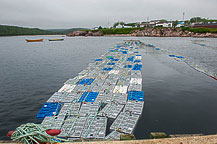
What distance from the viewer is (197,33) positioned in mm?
146625

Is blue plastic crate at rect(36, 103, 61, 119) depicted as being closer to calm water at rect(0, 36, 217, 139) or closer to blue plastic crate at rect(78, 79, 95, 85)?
calm water at rect(0, 36, 217, 139)

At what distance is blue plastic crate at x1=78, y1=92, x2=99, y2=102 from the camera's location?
1620cm

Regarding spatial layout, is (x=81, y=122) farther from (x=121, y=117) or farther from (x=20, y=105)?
(x=20, y=105)

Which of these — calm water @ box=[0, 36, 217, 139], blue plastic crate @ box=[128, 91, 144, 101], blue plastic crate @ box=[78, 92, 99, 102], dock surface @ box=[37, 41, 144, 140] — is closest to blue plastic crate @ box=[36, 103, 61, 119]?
dock surface @ box=[37, 41, 144, 140]

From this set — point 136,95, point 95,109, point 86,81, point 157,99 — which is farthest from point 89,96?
point 157,99

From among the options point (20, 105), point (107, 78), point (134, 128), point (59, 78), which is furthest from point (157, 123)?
point (59, 78)

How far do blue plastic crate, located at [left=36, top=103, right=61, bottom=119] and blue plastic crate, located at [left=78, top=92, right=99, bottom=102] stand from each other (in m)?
2.59

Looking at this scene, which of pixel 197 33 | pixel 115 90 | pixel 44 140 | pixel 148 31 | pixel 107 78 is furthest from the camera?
pixel 148 31

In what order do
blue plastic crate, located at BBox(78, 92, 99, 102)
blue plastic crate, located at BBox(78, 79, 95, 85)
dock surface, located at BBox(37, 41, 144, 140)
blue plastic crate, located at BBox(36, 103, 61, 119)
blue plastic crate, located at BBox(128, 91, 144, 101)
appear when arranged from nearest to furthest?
dock surface, located at BBox(37, 41, 144, 140) → blue plastic crate, located at BBox(36, 103, 61, 119) → blue plastic crate, located at BBox(78, 92, 99, 102) → blue plastic crate, located at BBox(128, 91, 144, 101) → blue plastic crate, located at BBox(78, 79, 95, 85)

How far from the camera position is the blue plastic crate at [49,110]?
45.0ft

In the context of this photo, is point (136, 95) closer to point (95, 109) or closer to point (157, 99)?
point (157, 99)

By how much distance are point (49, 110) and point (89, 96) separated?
176 inches

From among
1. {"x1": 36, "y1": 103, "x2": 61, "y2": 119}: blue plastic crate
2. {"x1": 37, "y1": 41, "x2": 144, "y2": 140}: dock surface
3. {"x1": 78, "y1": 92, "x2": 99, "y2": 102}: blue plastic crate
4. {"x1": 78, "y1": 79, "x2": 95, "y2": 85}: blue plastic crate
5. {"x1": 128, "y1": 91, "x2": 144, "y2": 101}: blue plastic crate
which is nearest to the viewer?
{"x1": 37, "y1": 41, "x2": 144, "y2": 140}: dock surface

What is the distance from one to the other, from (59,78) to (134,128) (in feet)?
56.9
